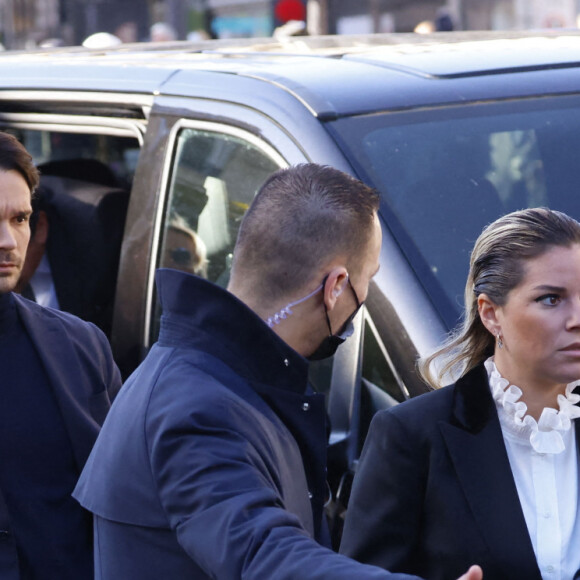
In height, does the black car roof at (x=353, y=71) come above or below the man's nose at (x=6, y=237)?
above

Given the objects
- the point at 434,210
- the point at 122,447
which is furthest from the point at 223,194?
the point at 122,447

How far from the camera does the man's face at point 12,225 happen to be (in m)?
2.87

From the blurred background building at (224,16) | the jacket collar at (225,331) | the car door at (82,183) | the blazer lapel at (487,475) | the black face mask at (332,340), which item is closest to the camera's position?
the jacket collar at (225,331)

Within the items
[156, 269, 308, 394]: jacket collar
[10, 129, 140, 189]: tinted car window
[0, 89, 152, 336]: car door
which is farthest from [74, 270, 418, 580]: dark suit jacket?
[10, 129, 140, 189]: tinted car window

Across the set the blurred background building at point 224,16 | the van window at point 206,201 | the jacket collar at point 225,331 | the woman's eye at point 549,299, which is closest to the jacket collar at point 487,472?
the woman's eye at point 549,299

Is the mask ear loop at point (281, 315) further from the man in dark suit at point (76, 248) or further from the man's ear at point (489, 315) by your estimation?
the man in dark suit at point (76, 248)

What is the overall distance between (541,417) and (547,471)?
0.36 feet

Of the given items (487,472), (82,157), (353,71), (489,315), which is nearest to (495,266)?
(489,315)

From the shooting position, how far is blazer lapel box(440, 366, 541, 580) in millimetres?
2473

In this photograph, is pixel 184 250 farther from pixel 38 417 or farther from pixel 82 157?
pixel 82 157

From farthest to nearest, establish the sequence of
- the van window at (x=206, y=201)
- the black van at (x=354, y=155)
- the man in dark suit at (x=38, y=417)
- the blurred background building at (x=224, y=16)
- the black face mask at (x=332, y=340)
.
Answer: the blurred background building at (x=224, y=16), the van window at (x=206, y=201), the black van at (x=354, y=155), the man in dark suit at (x=38, y=417), the black face mask at (x=332, y=340)

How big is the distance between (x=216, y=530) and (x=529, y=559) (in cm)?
87

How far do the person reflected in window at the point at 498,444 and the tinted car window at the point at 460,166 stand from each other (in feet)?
0.78

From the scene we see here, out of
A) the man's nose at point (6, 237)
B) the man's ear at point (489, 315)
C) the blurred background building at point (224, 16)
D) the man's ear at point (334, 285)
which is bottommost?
the blurred background building at point (224, 16)
